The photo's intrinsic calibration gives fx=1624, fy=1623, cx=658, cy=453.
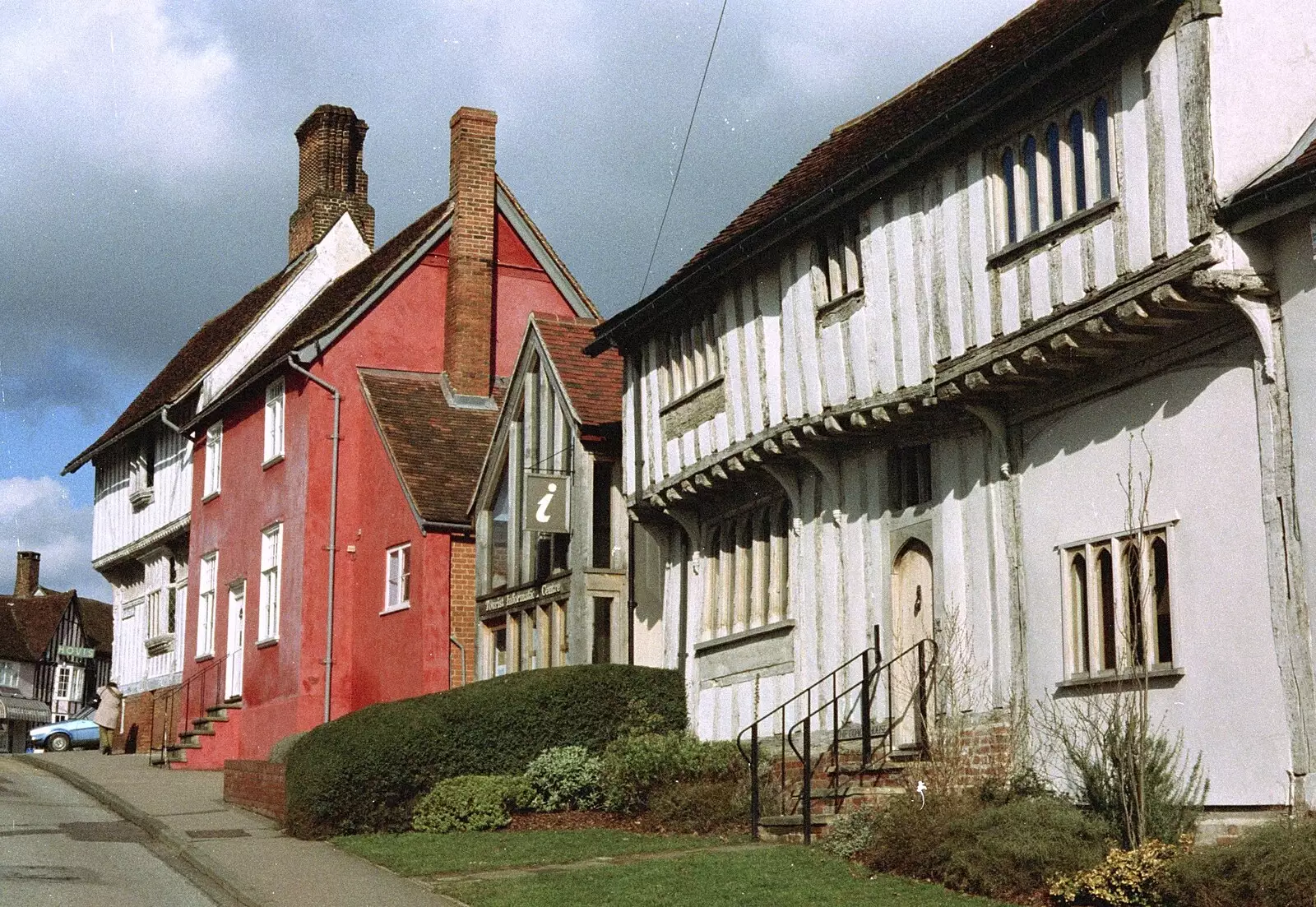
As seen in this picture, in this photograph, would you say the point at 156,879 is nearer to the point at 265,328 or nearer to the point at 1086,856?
the point at 1086,856

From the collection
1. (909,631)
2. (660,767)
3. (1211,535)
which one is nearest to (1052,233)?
(1211,535)

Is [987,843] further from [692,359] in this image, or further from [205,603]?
[205,603]

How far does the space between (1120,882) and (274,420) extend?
23479 millimetres

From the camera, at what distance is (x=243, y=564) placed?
32.9 m

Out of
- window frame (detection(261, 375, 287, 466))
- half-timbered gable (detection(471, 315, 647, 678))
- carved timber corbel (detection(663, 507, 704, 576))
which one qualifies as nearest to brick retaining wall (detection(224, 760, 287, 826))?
half-timbered gable (detection(471, 315, 647, 678))

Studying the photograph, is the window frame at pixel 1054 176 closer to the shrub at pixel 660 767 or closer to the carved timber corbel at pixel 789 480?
the carved timber corbel at pixel 789 480

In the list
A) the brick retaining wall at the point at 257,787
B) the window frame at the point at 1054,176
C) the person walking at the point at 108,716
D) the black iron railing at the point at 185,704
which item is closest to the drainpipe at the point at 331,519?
the black iron railing at the point at 185,704

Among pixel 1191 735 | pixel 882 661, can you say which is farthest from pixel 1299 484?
pixel 882 661

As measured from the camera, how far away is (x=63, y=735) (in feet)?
147

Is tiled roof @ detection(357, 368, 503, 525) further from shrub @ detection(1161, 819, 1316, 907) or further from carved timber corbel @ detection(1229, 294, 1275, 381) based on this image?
shrub @ detection(1161, 819, 1316, 907)

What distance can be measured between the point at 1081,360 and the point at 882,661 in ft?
14.6

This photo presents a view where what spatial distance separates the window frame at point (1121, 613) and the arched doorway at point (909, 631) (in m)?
2.24

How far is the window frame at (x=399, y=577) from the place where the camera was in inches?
1084

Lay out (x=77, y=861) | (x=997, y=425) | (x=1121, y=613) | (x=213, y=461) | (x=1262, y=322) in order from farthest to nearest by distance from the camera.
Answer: (x=213, y=461) < (x=77, y=861) < (x=997, y=425) < (x=1121, y=613) < (x=1262, y=322)
